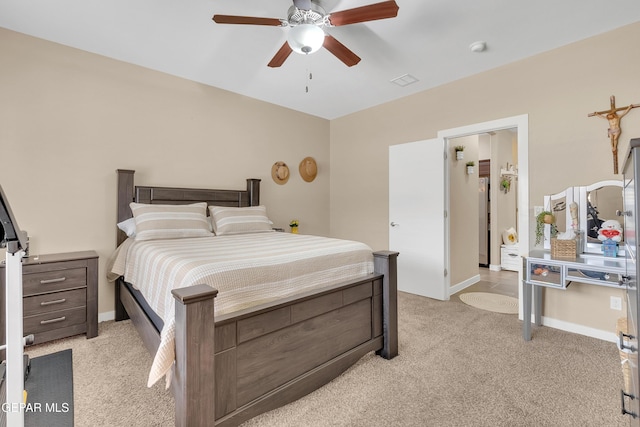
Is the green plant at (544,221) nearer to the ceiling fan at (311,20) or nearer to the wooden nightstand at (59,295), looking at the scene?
the ceiling fan at (311,20)

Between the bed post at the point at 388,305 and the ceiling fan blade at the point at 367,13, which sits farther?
the bed post at the point at 388,305

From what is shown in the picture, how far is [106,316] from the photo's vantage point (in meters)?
3.07

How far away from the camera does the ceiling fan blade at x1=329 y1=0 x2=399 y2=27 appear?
1.82 metres

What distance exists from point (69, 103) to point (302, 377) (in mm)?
3240

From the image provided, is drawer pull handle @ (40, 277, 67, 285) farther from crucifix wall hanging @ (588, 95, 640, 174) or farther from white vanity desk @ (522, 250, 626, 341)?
crucifix wall hanging @ (588, 95, 640, 174)

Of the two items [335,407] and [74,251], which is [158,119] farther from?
[335,407]

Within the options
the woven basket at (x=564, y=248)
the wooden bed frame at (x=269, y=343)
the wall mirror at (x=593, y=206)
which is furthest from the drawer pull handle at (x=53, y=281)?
the wall mirror at (x=593, y=206)

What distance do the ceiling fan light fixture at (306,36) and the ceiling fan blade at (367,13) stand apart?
0.13 metres

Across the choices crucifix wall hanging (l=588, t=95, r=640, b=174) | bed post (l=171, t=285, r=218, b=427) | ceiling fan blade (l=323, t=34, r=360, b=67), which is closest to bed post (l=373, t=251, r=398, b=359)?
bed post (l=171, t=285, r=218, b=427)

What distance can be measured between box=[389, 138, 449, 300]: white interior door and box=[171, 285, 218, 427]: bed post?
10.1 feet

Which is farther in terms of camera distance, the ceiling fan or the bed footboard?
the ceiling fan

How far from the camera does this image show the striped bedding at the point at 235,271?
1.53m

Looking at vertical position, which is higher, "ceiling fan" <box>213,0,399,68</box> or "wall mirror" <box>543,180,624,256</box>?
"ceiling fan" <box>213,0,399,68</box>

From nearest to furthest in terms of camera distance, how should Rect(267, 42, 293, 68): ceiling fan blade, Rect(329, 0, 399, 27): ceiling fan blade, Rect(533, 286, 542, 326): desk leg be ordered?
Rect(329, 0, 399, 27): ceiling fan blade, Rect(267, 42, 293, 68): ceiling fan blade, Rect(533, 286, 542, 326): desk leg
